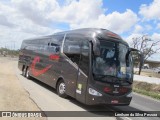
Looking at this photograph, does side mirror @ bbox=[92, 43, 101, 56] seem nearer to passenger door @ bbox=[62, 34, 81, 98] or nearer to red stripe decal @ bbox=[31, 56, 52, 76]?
passenger door @ bbox=[62, 34, 81, 98]

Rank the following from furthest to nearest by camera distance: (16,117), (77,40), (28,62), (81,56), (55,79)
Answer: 1. (28,62)
2. (55,79)
3. (77,40)
4. (81,56)
5. (16,117)

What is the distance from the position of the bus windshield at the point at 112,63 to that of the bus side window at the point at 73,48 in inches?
54.5

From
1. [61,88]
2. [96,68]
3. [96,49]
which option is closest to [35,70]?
[61,88]

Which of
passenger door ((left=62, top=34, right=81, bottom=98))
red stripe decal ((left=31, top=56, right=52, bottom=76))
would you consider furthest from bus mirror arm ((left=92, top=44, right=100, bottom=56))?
red stripe decal ((left=31, top=56, right=52, bottom=76))

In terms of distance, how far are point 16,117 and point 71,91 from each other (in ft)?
14.8

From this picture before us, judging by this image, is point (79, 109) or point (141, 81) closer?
point (79, 109)

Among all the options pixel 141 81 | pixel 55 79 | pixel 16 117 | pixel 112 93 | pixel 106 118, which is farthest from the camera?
pixel 141 81

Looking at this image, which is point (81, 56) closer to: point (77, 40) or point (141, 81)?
point (77, 40)

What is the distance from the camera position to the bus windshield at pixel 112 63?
1174 centimetres

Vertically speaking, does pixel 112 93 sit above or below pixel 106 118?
above

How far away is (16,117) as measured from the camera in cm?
901

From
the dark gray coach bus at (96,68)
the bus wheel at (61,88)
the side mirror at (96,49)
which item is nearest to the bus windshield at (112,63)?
the dark gray coach bus at (96,68)

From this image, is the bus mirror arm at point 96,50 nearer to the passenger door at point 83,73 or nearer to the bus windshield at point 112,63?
the bus windshield at point 112,63

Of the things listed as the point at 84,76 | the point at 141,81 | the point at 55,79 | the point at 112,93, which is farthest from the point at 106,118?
the point at 141,81
